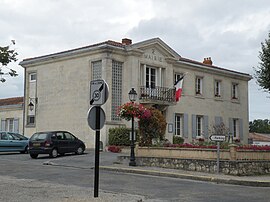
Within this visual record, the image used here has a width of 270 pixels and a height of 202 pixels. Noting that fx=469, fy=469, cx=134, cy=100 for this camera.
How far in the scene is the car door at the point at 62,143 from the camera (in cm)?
2469

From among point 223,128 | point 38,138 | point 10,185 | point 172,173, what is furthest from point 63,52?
point 10,185

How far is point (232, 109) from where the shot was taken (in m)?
37.7

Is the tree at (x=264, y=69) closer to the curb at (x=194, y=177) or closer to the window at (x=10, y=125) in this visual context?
the curb at (x=194, y=177)

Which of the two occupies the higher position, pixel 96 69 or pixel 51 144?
pixel 96 69

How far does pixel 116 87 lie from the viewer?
29.3m

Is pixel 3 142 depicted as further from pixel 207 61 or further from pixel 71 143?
pixel 207 61

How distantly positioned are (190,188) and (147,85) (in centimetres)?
1756

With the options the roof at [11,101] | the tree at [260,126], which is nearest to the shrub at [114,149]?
the roof at [11,101]

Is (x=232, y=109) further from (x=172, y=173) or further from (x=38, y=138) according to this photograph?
(x=172, y=173)

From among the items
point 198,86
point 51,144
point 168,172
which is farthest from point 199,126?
point 168,172

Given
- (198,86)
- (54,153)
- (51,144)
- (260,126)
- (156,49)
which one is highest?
(156,49)

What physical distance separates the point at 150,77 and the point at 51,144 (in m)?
9.64

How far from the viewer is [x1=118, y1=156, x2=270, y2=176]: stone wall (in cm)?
1733

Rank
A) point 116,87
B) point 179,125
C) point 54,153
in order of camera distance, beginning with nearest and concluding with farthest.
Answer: point 54,153, point 116,87, point 179,125
